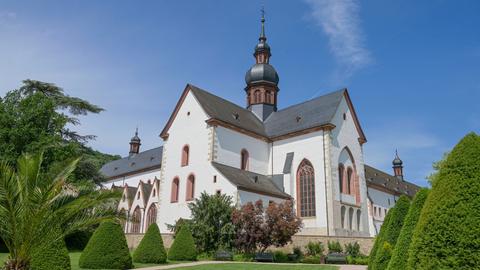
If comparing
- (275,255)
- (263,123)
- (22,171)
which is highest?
(263,123)

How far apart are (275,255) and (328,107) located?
16.6 m

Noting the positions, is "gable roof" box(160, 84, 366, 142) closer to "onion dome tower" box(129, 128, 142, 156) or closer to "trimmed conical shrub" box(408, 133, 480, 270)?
"trimmed conical shrub" box(408, 133, 480, 270)

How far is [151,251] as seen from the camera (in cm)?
1989

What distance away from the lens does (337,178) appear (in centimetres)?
3369

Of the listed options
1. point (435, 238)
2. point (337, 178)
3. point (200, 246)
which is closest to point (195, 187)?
point (200, 246)

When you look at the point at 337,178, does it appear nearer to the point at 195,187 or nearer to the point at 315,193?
the point at 315,193

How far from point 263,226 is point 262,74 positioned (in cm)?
2373

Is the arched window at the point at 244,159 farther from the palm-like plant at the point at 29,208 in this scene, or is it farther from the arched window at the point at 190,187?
the palm-like plant at the point at 29,208

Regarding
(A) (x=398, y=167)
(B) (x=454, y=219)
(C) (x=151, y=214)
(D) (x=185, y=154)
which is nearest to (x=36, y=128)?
(D) (x=185, y=154)

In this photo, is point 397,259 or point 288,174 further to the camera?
point 288,174

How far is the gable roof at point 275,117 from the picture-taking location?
35.1 meters

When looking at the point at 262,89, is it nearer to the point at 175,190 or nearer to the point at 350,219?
the point at 175,190

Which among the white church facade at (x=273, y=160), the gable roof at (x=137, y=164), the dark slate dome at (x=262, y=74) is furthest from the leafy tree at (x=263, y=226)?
the gable roof at (x=137, y=164)

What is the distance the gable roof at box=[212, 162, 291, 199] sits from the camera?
29.8 m
